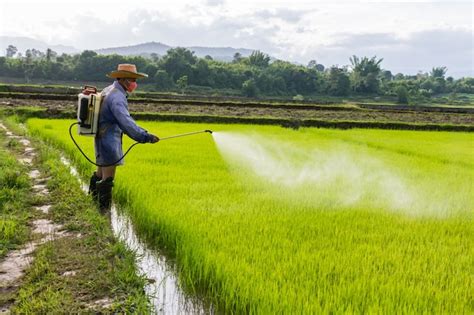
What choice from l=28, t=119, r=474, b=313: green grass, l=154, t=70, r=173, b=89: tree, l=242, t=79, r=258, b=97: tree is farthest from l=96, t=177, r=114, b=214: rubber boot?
l=242, t=79, r=258, b=97: tree

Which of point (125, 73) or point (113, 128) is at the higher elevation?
point (125, 73)

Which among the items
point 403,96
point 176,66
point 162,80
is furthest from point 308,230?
point 176,66

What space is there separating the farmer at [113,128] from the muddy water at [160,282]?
0.63m

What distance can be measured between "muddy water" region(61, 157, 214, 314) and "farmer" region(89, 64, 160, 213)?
24.7 inches

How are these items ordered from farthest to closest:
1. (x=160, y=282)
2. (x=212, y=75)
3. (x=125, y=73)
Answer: (x=212, y=75) < (x=125, y=73) < (x=160, y=282)

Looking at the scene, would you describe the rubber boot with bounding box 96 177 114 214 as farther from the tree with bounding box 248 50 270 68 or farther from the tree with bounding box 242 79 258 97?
the tree with bounding box 248 50 270 68

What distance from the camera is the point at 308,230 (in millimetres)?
3920

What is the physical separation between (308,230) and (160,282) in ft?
4.66

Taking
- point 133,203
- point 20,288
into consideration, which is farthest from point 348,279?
point 133,203

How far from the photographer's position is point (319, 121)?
18.2 metres

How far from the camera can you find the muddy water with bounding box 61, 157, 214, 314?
283 centimetres

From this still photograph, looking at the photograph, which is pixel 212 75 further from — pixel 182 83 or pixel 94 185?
pixel 94 185

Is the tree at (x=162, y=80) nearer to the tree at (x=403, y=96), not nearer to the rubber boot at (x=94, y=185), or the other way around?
the tree at (x=403, y=96)

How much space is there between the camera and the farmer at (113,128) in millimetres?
4363
